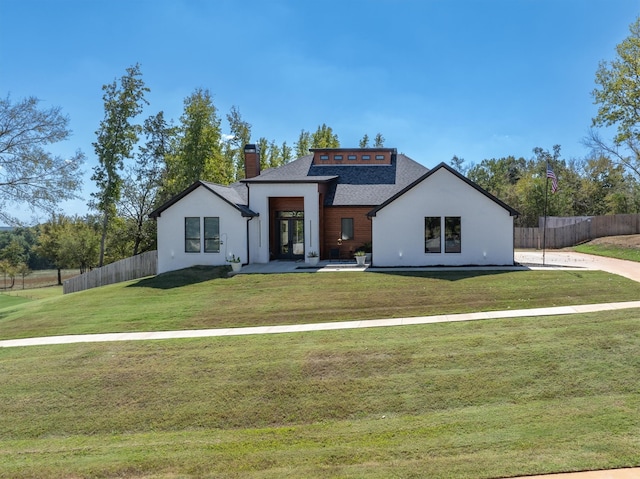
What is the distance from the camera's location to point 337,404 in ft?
23.2

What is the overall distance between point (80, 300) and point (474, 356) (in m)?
15.2

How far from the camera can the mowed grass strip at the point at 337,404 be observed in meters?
5.38

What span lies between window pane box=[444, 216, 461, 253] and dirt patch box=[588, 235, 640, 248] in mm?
13644

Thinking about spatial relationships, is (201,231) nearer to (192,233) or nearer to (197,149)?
(192,233)

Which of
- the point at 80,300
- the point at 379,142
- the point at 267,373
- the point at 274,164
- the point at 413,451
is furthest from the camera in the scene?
the point at 379,142

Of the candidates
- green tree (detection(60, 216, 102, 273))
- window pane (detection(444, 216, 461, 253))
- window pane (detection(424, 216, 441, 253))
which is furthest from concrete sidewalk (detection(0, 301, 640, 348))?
green tree (detection(60, 216, 102, 273))

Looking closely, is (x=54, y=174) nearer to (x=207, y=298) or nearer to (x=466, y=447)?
(x=207, y=298)

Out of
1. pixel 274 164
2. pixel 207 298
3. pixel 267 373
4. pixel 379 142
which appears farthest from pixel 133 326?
pixel 379 142

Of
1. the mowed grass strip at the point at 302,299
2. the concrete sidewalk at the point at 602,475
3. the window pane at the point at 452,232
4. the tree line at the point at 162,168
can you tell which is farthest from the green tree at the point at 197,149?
the concrete sidewalk at the point at 602,475

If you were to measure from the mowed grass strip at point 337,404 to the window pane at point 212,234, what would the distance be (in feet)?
39.6

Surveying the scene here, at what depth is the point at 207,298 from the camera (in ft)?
51.8

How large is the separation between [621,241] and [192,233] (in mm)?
26760

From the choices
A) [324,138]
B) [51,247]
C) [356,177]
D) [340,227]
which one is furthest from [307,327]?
[51,247]

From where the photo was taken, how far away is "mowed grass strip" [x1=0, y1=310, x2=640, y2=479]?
5383mm
